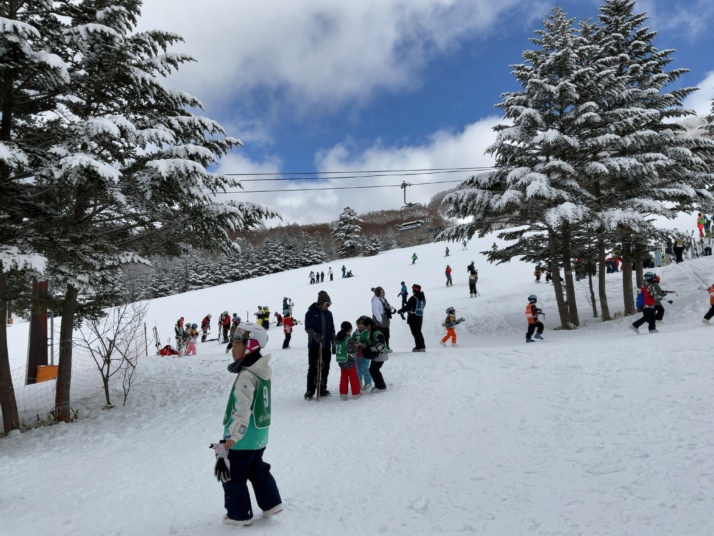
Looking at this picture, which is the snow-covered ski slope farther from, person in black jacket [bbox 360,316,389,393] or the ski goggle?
the ski goggle

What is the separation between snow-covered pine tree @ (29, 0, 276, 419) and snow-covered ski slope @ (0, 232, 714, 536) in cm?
332

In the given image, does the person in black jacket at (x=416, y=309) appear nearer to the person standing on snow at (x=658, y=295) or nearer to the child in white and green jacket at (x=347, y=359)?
the child in white and green jacket at (x=347, y=359)

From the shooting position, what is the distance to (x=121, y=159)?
363 inches

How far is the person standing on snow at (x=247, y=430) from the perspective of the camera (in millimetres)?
3590

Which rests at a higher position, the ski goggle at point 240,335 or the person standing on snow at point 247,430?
the ski goggle at point 240,335

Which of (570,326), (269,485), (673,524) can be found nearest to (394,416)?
(269,485)

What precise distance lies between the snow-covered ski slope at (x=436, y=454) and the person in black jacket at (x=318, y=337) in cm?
39

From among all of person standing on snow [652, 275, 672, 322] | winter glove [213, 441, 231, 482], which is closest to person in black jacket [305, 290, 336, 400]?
winter glove [213, 441, 231, 482]

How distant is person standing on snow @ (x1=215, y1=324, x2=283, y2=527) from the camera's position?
3.59 m

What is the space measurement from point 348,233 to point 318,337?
222ft

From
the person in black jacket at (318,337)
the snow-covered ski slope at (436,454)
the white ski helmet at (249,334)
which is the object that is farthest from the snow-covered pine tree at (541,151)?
Answer: the white ski helmet at (249,334)

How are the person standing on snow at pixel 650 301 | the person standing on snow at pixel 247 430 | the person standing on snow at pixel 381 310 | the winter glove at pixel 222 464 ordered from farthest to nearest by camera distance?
the person standing on snow at pixel 381 310, the person standing on snow at pixel 650 301, the person standing on snow at pixel 247 430, the winter glove at pixel 222 464

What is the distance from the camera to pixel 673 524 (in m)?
3.23

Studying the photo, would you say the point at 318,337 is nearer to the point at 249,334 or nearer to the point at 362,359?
Result: the point at 362,359
